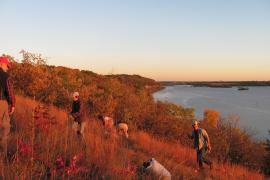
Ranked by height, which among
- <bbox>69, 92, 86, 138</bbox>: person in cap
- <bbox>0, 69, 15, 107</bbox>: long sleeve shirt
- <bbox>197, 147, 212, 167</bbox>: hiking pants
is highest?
<bbox>0, 69, 15, 107</bbox>: long sleeve shirt

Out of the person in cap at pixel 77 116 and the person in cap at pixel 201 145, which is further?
the person in cap at pixel 201 145

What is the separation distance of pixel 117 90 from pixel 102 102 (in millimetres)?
3855

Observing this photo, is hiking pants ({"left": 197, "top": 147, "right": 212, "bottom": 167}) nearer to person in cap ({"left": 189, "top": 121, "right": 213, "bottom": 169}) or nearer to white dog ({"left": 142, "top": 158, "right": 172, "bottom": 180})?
person in cap ({"left": 189, "top": 121, "right": 213, "bottom": 169})

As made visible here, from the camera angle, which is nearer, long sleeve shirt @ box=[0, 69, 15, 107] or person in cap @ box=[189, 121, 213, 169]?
long sleeve shirt @ box=[0, 69, 15, 107]

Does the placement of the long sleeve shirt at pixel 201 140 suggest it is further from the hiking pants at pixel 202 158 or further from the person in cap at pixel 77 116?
the person in cap at pixel 77 116

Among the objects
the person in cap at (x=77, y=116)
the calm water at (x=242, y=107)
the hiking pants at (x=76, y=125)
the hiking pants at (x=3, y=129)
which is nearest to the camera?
the hiking pants at (x=3, y=129)

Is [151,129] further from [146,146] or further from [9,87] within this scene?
[9,87]

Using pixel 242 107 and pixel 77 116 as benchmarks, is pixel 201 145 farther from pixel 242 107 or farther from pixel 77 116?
pixel 242 107

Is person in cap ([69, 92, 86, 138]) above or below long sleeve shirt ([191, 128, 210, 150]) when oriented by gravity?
above

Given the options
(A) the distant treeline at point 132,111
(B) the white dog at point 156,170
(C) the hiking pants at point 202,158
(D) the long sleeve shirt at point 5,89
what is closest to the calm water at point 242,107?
(A) the distant treeline at point 132,111

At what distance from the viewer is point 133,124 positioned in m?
20.7

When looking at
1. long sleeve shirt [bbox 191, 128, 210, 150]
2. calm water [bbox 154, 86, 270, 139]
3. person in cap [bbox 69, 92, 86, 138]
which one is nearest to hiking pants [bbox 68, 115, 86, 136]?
person in cap [bbox 69, 92, 86, 138]

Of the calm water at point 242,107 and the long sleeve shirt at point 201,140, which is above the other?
the long sleeve shirt at point 201,140

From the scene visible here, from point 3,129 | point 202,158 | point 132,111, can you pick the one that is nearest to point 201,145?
point 202,158
